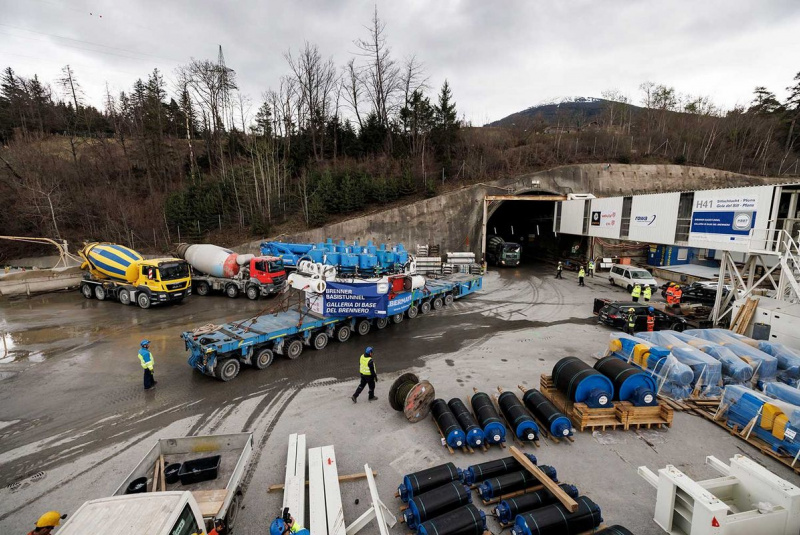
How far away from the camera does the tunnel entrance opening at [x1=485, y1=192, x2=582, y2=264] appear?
2969cm

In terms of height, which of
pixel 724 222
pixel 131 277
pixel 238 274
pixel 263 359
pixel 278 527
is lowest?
pixel 263 359

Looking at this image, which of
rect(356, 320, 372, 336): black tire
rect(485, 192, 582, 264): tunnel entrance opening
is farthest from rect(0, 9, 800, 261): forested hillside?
rect(356, 320, 372, 336): black tire

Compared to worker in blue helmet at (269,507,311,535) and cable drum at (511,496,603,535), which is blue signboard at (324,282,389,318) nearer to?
worker in blue helmet at (269,507,311,535)

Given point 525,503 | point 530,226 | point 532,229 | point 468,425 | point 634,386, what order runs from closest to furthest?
point 525,503 → point 468,425 → point 634,386 → point 532,229 → point 530,226

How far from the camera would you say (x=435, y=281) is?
18250 millimetres

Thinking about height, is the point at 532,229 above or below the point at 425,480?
above

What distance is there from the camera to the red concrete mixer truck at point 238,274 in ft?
61.7

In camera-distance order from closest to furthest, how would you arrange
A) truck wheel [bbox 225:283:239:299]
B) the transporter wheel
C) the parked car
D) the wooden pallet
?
the wooden pallet
the parked car
the transporter wheel
truck wheel [bbox 225:283:239:299]

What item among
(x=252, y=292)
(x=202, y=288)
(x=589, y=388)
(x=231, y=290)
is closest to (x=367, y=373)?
(x=589, y=388)

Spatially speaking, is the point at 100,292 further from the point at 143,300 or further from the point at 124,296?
the point at 143,300

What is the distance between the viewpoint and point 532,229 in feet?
123

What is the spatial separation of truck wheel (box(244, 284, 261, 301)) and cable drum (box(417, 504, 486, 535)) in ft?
53.1

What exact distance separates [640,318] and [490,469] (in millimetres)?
10630

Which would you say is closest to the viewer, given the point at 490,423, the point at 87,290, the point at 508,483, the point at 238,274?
the point at 508,483
